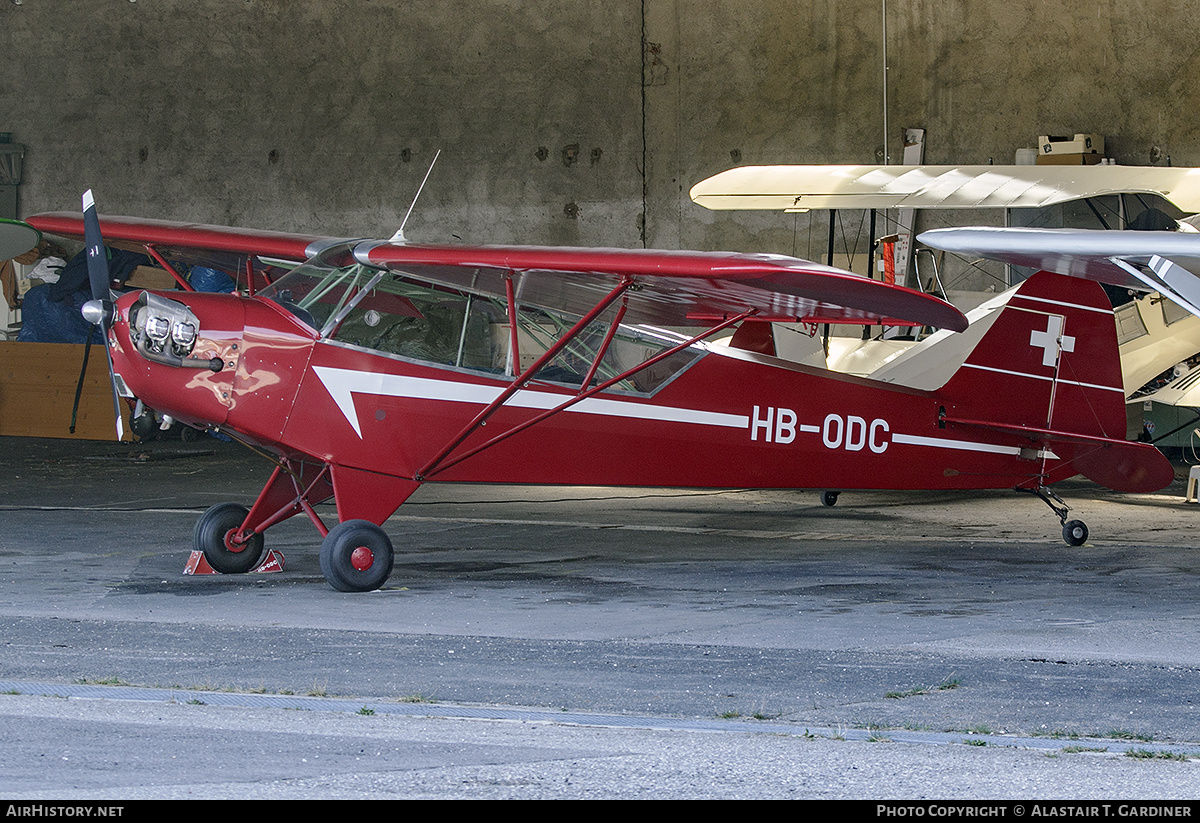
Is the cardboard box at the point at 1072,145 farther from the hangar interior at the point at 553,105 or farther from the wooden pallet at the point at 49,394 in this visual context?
the wooden pallet at the point at 49,394

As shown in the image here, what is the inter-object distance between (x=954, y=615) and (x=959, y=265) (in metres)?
15.1

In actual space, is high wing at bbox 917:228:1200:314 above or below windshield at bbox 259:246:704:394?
above

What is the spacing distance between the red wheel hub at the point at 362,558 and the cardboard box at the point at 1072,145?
15465 mm

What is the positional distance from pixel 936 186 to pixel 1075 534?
668cm

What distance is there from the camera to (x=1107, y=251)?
7.40 metres

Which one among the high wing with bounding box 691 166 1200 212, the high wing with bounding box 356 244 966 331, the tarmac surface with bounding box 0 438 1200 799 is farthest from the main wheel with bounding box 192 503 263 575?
the high wing with bounding box 691 166 1200 212

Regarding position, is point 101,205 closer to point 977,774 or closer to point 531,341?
point 531,341

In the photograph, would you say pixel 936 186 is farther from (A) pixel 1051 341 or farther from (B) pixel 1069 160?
(A) pixel 1051 341

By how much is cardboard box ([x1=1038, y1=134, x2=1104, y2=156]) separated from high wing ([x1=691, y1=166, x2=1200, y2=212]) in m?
4.06

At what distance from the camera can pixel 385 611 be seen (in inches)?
287

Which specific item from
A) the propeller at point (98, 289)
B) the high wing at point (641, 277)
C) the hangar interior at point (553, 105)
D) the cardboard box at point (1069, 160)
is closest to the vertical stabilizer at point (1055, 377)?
the high wing at point (641, 277)

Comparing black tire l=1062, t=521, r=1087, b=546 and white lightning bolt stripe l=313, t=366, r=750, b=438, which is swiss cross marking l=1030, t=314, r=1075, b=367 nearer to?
black tire l=1062, t=521, r=1087, b=546

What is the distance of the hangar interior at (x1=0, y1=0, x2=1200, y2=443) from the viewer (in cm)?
2122
